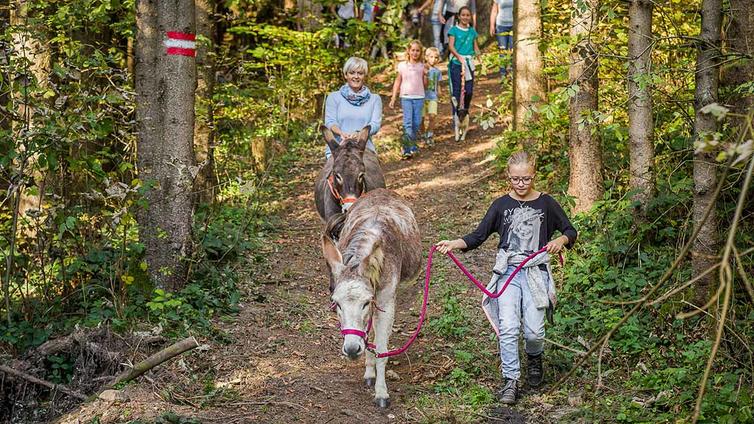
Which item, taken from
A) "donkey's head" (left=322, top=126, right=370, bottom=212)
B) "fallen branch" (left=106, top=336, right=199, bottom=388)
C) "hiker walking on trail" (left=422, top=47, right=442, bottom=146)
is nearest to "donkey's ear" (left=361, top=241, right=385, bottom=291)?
"fallen branch" (left=106, top=336, right=199, bottom=388)

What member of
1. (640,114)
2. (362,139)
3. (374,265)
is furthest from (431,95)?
(374,265)

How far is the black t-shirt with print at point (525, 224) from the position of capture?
20.4ft

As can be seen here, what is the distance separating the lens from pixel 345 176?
8188 millimetres

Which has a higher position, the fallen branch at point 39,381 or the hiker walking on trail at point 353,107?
the hiker walking on trail at point 353,107

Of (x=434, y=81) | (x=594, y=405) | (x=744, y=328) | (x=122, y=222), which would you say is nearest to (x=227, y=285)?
(x=122, y=222)

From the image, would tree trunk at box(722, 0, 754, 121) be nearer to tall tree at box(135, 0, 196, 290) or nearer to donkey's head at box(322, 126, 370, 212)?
donkey's head at box(322, 126, 370, 212)

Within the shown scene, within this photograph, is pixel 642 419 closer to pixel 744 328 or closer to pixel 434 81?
pixel 744 328

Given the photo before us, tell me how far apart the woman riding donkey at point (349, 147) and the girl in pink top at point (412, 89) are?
522 cm

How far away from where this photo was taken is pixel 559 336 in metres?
7.24

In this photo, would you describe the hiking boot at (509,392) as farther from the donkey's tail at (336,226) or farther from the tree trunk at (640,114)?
the tree trunk at (640,114)

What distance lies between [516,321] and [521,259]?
500mm

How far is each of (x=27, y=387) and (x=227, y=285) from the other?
239cm

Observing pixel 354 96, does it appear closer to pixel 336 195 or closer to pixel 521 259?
pixel 336 195

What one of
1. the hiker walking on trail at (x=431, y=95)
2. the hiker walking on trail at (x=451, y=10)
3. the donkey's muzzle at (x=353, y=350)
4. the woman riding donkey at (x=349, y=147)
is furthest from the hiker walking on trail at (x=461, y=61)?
the donkey's muzzle at (x=353, y=350)
